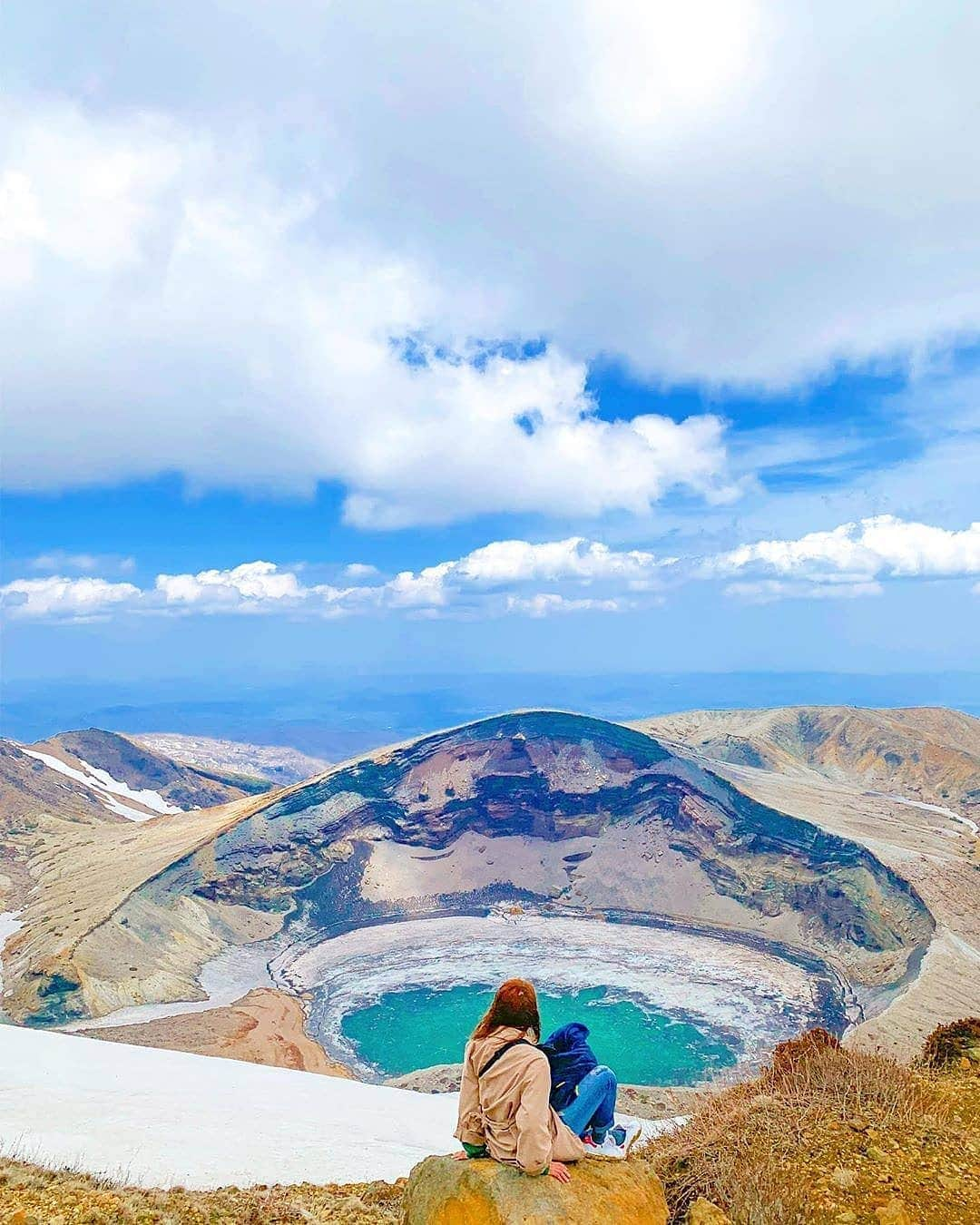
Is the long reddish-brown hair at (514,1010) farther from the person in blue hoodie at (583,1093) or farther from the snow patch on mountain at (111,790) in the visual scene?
the snow patch on mountain at (111,790)

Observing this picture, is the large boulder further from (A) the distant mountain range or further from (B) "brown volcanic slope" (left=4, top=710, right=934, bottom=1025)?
(B) "brown volcanic slope" (left=4, top=710, right=934, bottom=1025)

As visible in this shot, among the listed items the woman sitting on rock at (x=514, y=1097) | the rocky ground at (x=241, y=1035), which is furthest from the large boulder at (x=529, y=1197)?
the rocky ground at (x=241, y=1035)

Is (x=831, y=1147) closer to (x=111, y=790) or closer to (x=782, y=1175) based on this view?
(x=782, y=1175)

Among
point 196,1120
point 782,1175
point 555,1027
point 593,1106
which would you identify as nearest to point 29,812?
point 555,1027

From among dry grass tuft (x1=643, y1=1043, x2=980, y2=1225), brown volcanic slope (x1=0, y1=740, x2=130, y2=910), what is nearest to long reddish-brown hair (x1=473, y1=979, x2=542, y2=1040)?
dry grass tuft (x1=643, y1=1043, x2=980, y2=1225)

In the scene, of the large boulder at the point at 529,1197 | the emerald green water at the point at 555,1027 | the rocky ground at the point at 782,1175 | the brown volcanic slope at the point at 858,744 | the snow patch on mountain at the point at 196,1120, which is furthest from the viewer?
the brown volcanic slope at the point at 858,744

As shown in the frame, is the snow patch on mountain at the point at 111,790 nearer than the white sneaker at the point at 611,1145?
No
